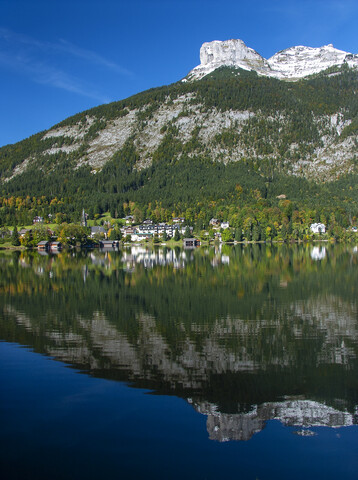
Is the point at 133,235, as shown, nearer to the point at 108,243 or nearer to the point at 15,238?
the point at 108,243

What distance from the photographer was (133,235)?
175000 millimetres

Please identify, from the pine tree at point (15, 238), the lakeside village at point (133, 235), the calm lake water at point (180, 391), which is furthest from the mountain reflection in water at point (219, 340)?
the lakeside village at point (133, 235)

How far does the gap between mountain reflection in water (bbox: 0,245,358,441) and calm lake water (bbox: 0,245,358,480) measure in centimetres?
7

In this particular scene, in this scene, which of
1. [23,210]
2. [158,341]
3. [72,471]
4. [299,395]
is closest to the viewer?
[72,471]

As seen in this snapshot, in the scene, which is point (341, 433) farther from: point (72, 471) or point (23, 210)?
point (23, 210)

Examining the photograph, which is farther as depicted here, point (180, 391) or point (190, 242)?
point (190, 242)

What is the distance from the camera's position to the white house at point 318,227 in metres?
158

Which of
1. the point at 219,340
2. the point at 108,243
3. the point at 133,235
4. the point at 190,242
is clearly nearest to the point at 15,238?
the point at 108,243

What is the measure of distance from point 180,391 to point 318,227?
6016 inches

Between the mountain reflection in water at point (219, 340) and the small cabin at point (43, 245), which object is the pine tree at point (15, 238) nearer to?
the small cabin at point (43, 245)

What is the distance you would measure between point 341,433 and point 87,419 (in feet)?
24.6

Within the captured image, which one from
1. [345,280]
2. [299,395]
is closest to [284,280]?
[345,280]

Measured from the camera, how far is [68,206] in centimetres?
19438

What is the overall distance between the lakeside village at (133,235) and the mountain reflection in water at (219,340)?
102103mm
